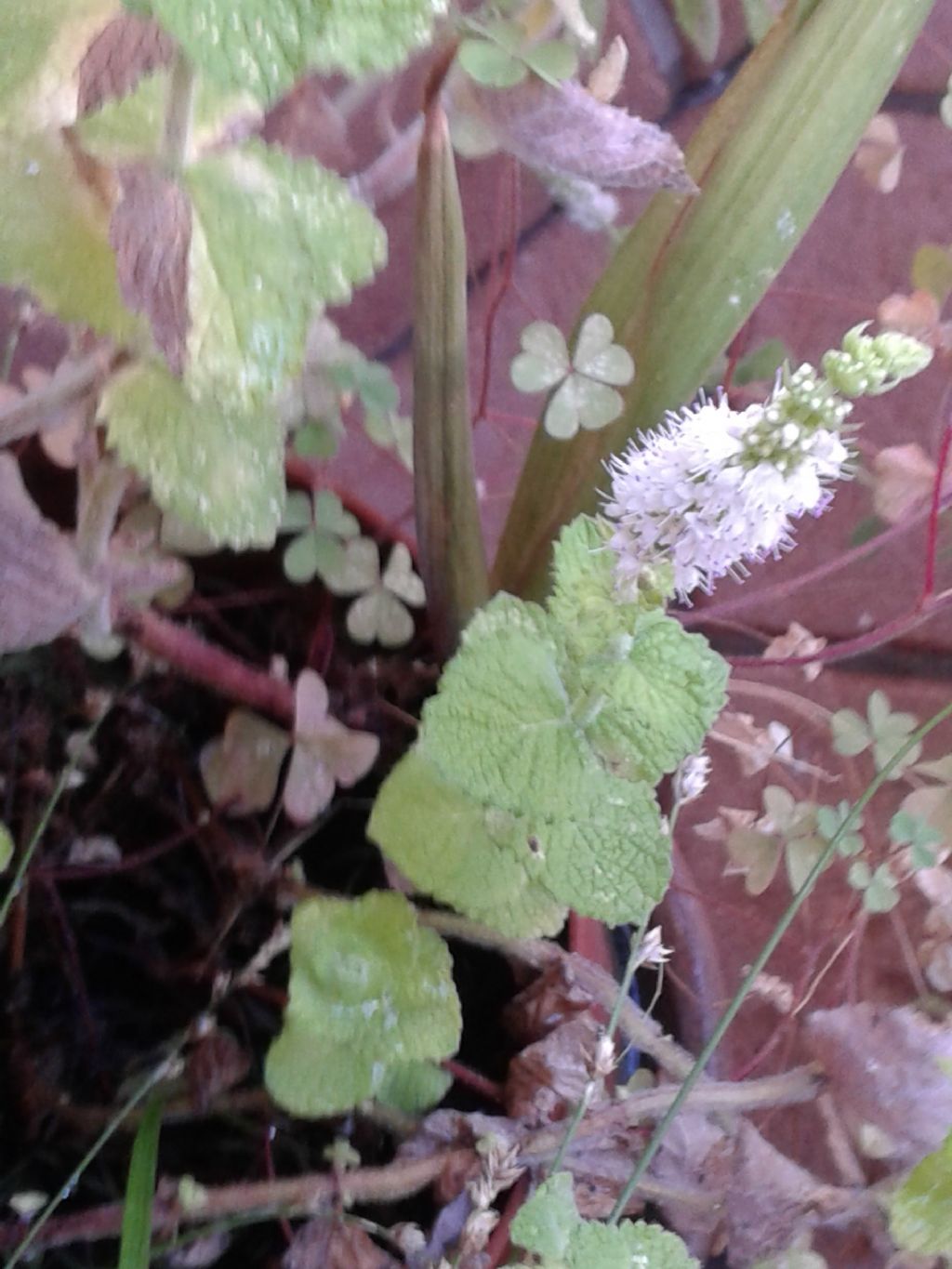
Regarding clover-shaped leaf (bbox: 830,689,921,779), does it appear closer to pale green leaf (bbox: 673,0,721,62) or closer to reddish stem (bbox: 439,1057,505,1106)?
reddish stem (bbox: 439,1057,505,1106)

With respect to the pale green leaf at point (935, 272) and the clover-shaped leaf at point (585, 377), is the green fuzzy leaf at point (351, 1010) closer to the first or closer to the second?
the clover-shaped leaf at point (585, 377)

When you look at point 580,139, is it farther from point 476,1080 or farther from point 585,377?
point 476,1080

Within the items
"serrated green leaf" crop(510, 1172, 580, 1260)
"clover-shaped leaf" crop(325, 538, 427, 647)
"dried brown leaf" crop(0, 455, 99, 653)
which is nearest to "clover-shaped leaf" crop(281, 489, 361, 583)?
"clover-shaped leaf" crop(325, 538, 427, 647)

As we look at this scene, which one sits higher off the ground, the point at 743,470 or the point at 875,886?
the point at 743,470

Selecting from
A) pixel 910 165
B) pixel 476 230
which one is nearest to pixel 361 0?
pixel 476 230

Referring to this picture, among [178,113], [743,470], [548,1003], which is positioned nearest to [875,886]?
[548,1003]

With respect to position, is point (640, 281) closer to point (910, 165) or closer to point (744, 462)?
point (744, 462)
